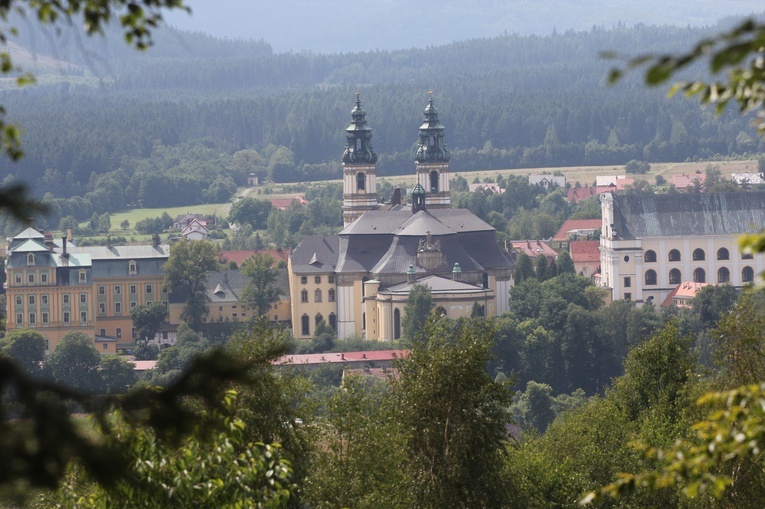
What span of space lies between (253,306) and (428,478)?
8021cm

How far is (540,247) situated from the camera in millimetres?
131875

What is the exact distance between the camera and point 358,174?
354 ft

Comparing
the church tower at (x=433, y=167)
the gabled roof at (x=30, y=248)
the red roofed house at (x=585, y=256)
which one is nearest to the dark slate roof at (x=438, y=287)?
the church tower at (x=433, y=167)

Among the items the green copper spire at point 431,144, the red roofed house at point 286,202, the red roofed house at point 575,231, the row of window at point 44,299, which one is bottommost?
the row of window at point 44,299

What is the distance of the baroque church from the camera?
94.7 metres

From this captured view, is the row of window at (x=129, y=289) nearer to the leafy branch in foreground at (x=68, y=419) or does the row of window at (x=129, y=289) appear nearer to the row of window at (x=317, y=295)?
the row of window at (x=317, y=295)

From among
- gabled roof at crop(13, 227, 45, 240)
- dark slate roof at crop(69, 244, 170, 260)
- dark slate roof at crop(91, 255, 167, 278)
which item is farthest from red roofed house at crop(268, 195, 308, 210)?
gabled roof at crop(13, 227, 45, 240)

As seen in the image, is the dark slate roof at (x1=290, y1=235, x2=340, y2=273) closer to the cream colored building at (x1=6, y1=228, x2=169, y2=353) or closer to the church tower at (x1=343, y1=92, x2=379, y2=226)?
the church tower at (x1=343, y1=92, x2=379, y2=226)

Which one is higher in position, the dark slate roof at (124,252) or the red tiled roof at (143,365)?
the dark slate roof at (124,252)

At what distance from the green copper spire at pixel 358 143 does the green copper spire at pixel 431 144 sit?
9.15ft

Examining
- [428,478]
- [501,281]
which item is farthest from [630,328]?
[428,478]

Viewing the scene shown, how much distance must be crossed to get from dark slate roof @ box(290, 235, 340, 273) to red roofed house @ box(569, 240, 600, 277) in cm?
2128

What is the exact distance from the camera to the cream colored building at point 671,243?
348 feet

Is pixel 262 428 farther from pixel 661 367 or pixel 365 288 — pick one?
pixel 365 288
